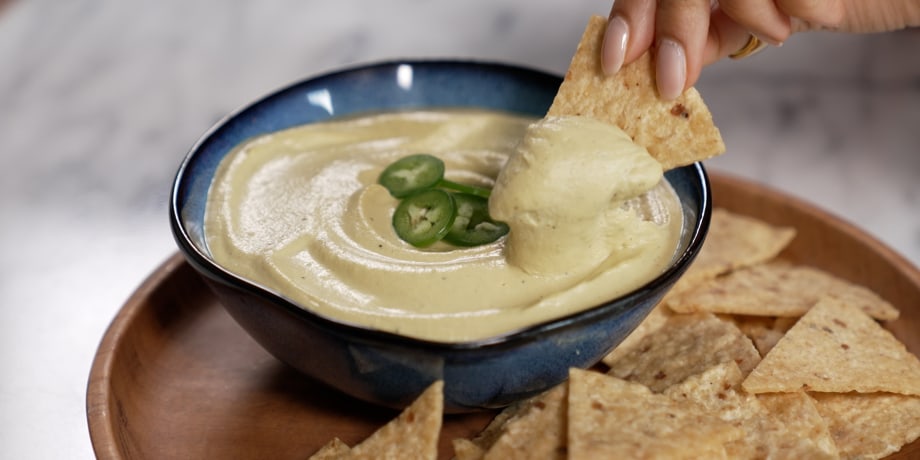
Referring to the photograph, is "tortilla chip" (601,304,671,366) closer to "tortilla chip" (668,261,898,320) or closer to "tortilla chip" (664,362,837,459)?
"tortilla chip" (668,261,898,320)

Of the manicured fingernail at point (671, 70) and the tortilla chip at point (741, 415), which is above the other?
the manicured fingernail at point (671, 70)

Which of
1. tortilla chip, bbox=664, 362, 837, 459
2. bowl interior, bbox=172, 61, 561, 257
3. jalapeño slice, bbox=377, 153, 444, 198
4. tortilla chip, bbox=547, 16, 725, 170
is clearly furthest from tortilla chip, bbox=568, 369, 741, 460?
bowl interior, bbox=172, 61, 561, 257

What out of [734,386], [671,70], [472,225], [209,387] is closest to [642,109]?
[671,70]

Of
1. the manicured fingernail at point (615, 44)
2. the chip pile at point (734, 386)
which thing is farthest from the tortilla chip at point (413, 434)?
the manicured fingernail at point (615, 44)

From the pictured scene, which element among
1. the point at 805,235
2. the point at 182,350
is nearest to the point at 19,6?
the point at 182,350

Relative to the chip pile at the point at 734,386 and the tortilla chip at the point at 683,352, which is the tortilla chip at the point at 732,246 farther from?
the tortilla chip at the point at 683,352
